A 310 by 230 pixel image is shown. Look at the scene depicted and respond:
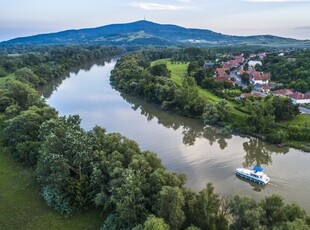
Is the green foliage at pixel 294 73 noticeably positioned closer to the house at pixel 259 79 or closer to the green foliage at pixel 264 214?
the house at pixel 259 79

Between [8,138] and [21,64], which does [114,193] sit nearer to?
[8,138]

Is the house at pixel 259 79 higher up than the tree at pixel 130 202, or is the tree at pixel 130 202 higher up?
the tree at pixel 130 202

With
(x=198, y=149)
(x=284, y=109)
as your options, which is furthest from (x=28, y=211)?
(x=284, y=109)

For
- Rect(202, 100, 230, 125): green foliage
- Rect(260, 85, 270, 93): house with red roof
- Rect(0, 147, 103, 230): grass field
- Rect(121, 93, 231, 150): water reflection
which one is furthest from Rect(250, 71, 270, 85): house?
Rect(0, 147, 103, 230): grass field

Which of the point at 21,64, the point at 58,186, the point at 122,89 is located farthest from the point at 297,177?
the point at 21,64

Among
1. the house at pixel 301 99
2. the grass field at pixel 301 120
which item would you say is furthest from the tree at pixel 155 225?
the house at pixel 301 99

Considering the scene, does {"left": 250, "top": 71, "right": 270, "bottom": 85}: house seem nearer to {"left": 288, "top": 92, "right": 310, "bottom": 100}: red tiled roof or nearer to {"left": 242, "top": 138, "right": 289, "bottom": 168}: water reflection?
{"left": 288, "top": 92, "right": 310, "bottom": 100}: red tiled roof
